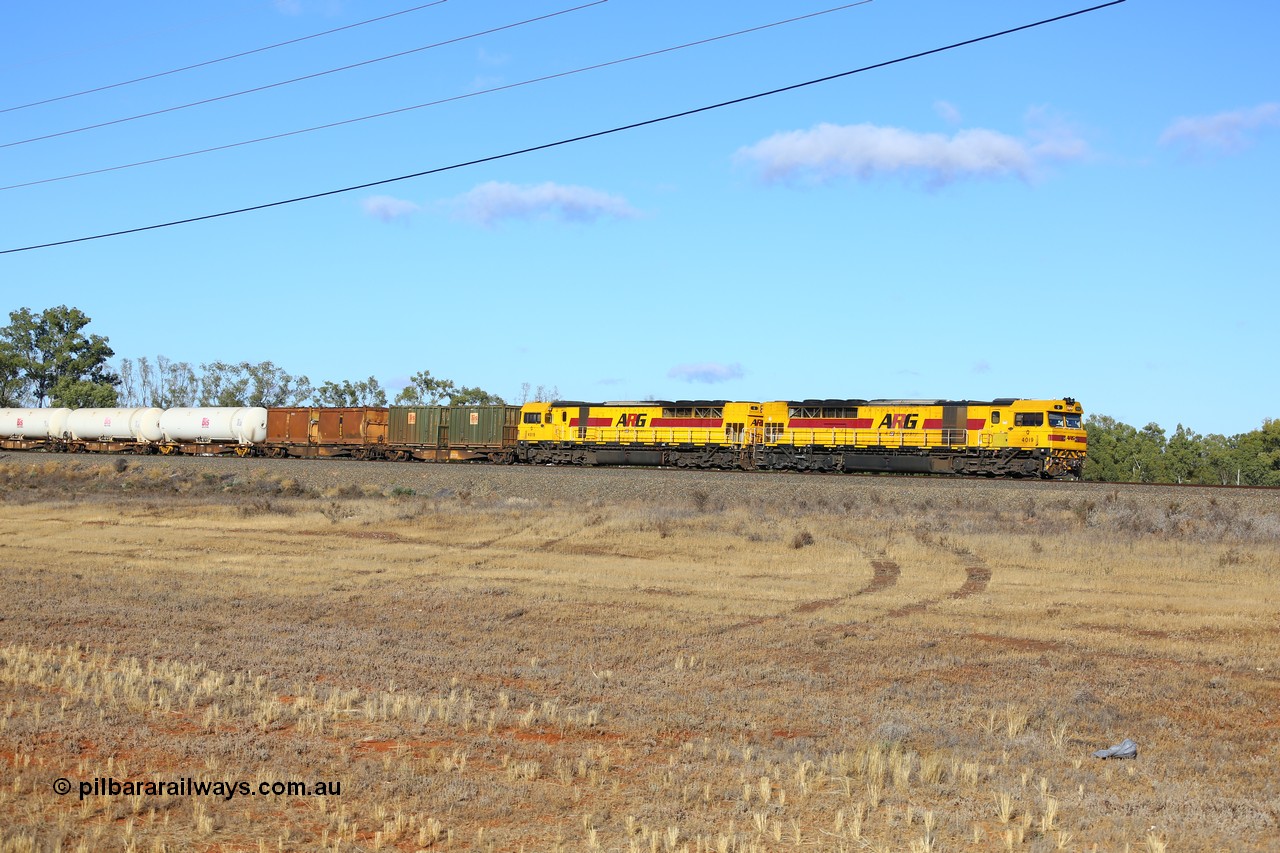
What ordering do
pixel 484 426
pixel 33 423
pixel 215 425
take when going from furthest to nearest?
1. pixel 33 423
2. pixel 215 425
3. pixel 484 426

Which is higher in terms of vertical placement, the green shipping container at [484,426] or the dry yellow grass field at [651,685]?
the green shipping container at [484,426]

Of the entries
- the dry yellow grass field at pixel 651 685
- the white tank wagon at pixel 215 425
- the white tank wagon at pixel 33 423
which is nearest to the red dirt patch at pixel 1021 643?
the dry yellow grass field at pixel 651 685

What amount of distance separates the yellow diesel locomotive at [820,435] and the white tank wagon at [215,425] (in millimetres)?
18501

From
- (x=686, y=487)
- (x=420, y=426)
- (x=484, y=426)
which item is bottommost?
(x=686, y=487)

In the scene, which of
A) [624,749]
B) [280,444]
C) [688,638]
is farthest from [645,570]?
[280,444]

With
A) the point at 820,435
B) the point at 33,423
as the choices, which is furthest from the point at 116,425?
the point at 820,435

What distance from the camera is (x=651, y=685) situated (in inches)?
546

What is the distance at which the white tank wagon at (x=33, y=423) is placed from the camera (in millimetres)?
75000

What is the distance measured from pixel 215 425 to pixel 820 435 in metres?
39.1

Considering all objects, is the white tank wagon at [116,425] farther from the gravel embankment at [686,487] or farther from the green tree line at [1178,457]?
the green tree line at [1178,457]

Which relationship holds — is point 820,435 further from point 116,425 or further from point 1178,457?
point 1178,457

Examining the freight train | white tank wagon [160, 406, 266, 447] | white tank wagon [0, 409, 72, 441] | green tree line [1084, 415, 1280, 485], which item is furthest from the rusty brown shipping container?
green tree line [1084, 415, 1280, 485]

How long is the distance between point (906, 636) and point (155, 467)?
47166 mm

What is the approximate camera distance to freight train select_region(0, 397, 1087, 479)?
4672cm
